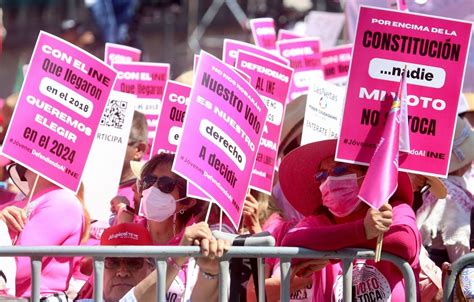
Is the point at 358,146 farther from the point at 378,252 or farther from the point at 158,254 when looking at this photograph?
the point at 158,254

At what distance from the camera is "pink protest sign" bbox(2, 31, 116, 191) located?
6.79 metres

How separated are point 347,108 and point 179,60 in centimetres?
1525

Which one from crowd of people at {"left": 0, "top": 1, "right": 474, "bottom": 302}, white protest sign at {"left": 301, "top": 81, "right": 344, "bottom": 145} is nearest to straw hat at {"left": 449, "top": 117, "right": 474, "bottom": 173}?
crowd of people at {"left": 0, "top": 1, "right": 474, "bottom": 302}

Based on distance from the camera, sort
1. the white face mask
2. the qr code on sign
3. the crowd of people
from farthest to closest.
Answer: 1. the qr code on sign
2. the white face mask
3. the crowd of people

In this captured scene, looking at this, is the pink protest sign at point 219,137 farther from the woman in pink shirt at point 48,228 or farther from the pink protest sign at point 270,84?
the pink protest sign at point 270,84

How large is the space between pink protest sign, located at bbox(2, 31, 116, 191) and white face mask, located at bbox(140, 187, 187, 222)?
1.10 feet

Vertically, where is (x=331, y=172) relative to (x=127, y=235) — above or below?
above

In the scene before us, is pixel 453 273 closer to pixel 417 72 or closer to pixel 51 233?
pixel 417 72

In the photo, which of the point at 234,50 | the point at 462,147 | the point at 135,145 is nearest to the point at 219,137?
the point at 462,147

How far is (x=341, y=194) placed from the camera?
6160mm

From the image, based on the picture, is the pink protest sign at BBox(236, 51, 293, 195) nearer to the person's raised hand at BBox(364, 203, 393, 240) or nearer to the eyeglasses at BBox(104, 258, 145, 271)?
the eyeglasses at BBox(104, 258, 145, 271)

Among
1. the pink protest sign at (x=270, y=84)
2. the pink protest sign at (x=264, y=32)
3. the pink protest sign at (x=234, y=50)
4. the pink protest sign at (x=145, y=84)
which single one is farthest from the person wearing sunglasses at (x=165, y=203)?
the pink protest sign at (x=264, y=32)

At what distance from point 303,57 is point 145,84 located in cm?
128

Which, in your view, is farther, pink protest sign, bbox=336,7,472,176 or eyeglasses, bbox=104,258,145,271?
eyeglasses, bbox=104,258,145,271
